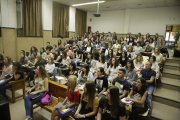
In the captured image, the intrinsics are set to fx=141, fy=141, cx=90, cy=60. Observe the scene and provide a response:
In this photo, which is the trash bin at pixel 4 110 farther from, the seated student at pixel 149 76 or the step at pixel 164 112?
the seated student at pixel 149 76

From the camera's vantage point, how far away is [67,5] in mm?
9938

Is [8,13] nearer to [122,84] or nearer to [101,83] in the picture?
[101,83]

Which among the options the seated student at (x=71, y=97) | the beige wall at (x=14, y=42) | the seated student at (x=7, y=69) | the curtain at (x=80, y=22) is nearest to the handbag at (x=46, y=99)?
the seated student at (x=71, y=97)

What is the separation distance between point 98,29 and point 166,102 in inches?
378

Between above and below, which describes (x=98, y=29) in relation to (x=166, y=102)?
above

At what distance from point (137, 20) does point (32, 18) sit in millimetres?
7177

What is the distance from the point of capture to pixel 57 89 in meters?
3.21

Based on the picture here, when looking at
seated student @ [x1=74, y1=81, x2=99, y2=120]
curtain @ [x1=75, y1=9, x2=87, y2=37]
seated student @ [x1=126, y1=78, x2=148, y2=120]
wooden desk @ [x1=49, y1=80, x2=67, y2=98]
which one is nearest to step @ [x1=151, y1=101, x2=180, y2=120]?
seated student @ [x1=126, y1=78, x2=148, y2=120]

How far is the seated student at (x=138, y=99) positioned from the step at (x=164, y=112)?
613 millimetres

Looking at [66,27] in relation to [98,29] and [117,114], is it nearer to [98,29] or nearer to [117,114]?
[98,29]

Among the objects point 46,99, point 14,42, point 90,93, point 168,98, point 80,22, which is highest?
point 80,22

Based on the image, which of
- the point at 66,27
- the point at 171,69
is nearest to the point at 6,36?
the point at 66,27

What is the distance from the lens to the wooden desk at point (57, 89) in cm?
305

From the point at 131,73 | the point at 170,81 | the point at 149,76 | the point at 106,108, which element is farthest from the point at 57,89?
the point at 170,81
